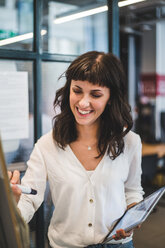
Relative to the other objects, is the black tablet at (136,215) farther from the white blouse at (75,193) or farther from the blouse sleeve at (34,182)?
the blouse sleeve at (34,182)

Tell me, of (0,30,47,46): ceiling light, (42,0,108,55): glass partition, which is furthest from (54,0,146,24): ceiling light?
(0,30,47,46): ceiling light

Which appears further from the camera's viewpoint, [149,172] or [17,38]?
[149,172]

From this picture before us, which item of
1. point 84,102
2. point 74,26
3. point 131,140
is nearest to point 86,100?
point 84,102

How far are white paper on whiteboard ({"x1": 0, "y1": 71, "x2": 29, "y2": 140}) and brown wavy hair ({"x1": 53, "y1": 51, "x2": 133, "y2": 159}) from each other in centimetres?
33

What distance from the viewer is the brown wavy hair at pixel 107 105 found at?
142cm

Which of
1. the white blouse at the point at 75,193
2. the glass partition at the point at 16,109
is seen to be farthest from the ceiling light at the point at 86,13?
the white blouse at the point at 75,193

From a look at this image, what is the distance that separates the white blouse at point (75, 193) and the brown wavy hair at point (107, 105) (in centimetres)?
6

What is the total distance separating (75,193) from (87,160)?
0.17 metres

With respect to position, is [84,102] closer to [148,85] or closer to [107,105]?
[107,105]

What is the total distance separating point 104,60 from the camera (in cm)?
145

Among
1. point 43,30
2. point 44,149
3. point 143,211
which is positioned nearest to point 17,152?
point 44,149

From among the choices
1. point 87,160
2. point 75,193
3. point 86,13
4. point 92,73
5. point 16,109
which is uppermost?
point 86,13

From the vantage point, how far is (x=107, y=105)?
1.61 meters

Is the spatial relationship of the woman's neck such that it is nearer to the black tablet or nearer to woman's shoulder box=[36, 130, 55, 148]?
woman's shoulder box=[36, 130, 55, 148]
